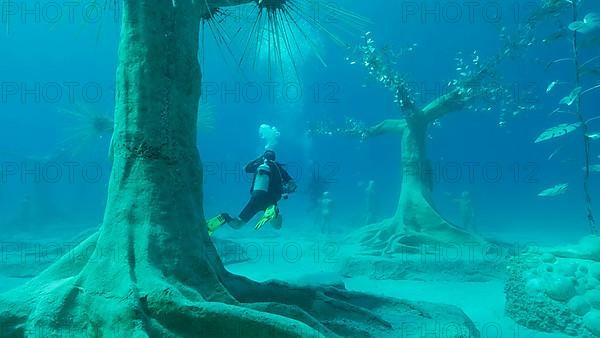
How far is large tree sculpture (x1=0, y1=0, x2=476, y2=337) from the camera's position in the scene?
2.55m

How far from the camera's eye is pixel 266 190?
23.7ft

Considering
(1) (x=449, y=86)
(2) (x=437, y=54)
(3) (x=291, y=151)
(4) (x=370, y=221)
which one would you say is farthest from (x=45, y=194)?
(3) (x=291, y=151)

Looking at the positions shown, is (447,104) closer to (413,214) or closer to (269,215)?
(413,214)

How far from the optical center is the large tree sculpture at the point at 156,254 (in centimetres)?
255

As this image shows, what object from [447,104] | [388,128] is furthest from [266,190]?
[447,104]

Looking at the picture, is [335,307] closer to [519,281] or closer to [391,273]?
[519,281]

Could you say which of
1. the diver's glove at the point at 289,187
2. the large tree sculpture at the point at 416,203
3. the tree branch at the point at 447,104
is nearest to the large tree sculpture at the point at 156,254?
the diver's glove at the point at 289,187

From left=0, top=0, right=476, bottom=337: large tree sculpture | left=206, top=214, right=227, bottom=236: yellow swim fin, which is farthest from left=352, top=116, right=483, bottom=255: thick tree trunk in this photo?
left=0, top=0, right=476, bottom=337: large tree sculpture

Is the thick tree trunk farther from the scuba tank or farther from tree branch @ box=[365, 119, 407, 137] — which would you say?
the scuba tank

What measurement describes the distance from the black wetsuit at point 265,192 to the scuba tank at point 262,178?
0.19 ft

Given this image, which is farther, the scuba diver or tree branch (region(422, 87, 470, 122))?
tree branch (region(422, 87, 470, 122))

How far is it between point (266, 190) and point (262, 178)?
239mm

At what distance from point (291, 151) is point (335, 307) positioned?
138 metres

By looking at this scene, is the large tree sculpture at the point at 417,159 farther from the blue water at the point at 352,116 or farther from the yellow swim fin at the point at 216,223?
the blue water at the point at 352,116
